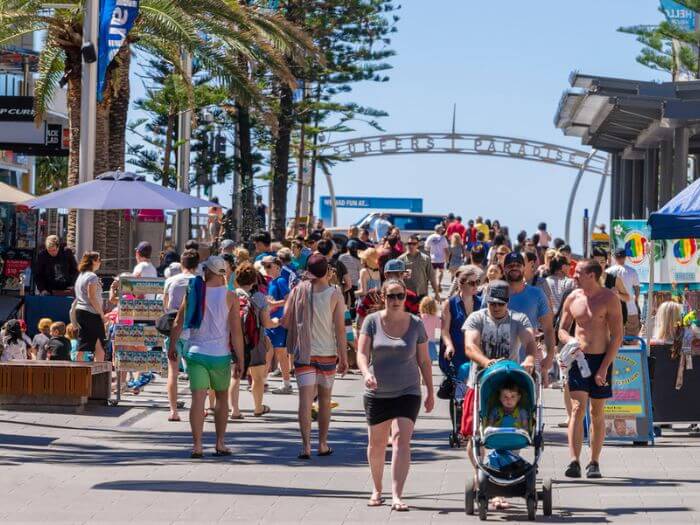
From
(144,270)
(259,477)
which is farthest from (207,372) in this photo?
(144,270)

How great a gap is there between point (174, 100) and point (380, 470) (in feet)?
88.1

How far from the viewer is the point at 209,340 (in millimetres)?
12875

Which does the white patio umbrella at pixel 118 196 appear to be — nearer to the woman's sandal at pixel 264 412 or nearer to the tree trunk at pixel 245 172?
the woman's sandal at pixel 264 412

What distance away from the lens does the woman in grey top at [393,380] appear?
1035cm

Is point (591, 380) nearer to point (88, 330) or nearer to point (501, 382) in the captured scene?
point (501, 382)

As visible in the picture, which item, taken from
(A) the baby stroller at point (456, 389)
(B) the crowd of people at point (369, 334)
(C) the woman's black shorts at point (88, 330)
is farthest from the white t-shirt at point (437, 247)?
(A) the baby stroller at point (456, 389)

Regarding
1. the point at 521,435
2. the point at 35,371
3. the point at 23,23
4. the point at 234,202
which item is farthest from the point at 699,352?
the point at 234,202

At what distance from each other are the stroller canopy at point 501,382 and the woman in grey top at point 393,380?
0.52 metres

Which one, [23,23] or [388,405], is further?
[23,23]

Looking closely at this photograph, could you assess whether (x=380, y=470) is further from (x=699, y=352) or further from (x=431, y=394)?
(x=699, y=352)

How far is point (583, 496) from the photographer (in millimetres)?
11023

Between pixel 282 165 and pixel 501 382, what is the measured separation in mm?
29851

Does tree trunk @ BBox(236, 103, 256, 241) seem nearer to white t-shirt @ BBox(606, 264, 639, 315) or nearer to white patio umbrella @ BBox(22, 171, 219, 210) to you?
white patio umbrella @ BBox(22, 171, 219, 210)

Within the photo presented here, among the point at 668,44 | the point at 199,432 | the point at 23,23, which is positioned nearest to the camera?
the point at 199,432
